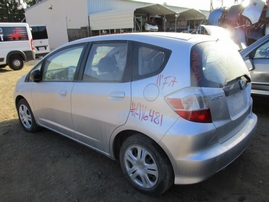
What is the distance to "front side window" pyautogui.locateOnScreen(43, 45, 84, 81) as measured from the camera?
2914 mm

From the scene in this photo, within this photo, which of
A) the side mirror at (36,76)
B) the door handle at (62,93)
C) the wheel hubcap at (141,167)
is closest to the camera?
the wheel hubcap at (141,167)

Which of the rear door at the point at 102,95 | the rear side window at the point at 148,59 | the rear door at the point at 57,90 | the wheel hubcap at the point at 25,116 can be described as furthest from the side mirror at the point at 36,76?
the rear side window at the point at 148,59

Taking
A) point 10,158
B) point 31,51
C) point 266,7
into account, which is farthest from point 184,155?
point 31,51

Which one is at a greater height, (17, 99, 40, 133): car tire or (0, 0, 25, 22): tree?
(0, 0, 25, 22): tree

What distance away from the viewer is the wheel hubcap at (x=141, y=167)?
2.18 meters

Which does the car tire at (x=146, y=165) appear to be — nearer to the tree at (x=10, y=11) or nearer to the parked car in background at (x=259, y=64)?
the parked car in background at (x=259, y=64)

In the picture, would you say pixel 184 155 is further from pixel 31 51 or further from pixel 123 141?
pixel 31 51

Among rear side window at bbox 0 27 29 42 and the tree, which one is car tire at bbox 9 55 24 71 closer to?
rear side window at bbox 0 27 29 42

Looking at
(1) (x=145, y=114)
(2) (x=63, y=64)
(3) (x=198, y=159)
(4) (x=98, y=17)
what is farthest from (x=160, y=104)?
(4) (x=98, y=17)

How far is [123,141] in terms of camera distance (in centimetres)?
243

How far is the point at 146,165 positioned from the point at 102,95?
34.4 inches

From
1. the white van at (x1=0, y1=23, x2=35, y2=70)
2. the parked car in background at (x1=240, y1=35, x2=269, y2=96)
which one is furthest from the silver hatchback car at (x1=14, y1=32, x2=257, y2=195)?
the white van at (x1=0, y1=23, x2=35, y2=70)

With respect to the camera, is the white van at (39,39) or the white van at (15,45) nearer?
the white van at (15,45)

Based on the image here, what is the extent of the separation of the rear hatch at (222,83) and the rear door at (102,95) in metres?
0.71
